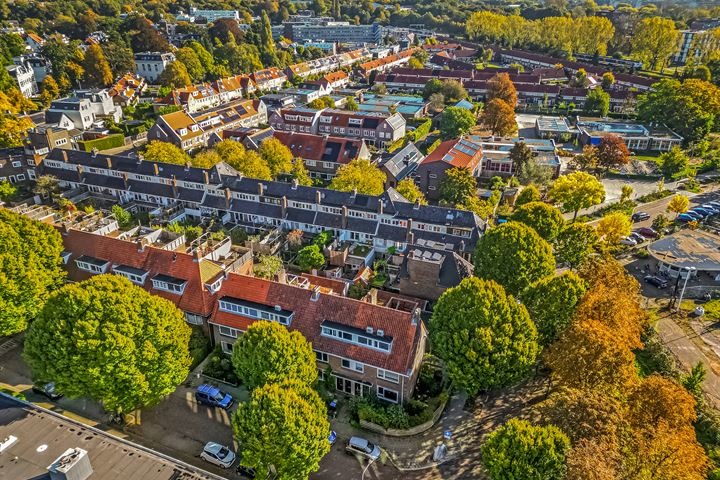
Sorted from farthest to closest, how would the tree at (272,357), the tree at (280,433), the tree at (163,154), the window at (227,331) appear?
the tree at (163,154), the window at (227,331), the tree at (272,357), the tree at (280,433)

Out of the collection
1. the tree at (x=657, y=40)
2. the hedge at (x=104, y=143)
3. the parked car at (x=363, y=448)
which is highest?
the tree at (x=657, y=40)

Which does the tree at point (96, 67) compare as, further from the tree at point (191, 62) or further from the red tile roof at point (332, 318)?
the red tile roof at point (332, 318)

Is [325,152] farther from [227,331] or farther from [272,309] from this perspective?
[272,309]

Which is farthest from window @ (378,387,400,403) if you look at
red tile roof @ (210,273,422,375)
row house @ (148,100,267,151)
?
row house @ (148,100,267,151)

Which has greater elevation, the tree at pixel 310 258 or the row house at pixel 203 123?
the row house at pixel 203 123

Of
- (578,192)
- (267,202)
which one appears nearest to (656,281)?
(578,192)

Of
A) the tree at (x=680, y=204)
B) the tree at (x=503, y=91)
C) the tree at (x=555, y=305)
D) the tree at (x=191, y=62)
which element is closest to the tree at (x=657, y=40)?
the tree at (x=503, y=91)

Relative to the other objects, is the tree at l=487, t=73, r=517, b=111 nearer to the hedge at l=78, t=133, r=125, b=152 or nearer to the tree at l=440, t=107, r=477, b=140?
the tree at l=440, t=107, r=477, b=140
